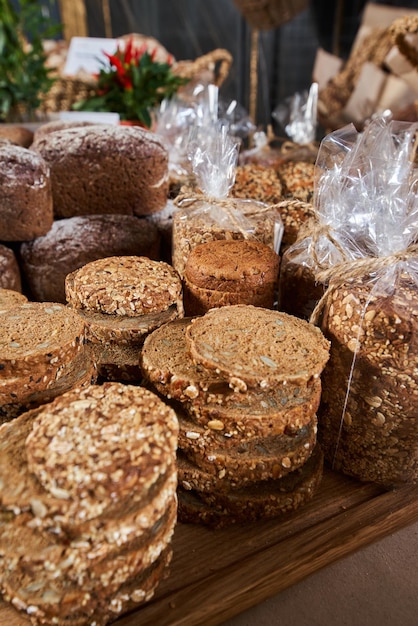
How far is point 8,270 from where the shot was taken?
2160 mm

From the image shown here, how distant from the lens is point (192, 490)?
1.35m

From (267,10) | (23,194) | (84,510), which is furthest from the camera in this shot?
(267,10)

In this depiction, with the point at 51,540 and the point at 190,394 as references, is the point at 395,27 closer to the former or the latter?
the point at 190,394

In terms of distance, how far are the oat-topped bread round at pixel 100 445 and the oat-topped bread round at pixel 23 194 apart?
4.25 ft

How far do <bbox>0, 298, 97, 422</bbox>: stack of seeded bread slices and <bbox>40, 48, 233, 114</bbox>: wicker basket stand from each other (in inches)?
128

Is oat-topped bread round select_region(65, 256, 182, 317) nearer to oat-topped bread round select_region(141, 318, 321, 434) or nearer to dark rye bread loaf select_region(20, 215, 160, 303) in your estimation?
oat-topped bread round select_region(141, 318, 321, 434)

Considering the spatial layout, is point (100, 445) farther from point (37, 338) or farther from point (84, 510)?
point (37, 338)

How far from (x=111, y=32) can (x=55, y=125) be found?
628cm

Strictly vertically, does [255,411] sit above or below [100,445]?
below

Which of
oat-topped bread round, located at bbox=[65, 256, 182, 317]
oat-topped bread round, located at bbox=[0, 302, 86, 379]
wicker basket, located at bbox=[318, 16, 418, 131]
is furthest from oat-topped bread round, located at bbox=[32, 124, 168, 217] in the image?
wicker basket, located at bbox=[318, 16, 418, 131]

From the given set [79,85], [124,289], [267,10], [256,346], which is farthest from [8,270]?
[267,10]

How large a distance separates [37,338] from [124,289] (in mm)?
366

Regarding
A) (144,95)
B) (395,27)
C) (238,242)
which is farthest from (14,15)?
(238,242)

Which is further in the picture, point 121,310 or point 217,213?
point 217,213
